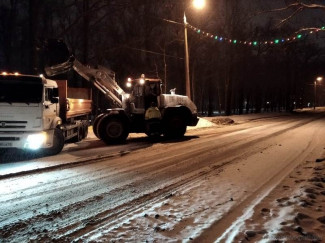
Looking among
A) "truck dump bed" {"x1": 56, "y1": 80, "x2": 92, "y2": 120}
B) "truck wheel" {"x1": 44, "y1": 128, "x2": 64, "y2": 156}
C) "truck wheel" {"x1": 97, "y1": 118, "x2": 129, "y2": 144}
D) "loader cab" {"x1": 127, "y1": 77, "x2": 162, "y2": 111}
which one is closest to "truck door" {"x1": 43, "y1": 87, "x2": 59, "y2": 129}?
"truck wheel" {"x1": 44, "y1": 128, "x2": 64, "y2": 156}

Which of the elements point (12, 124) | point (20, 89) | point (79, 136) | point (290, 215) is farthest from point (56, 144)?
point (290, 215)

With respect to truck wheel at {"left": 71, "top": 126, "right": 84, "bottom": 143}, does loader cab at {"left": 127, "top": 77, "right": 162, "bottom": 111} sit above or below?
above

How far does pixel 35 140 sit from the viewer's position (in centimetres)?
1338

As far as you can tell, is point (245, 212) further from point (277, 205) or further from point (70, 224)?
point (70, 224)

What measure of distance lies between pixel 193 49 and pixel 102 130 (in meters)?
25.6

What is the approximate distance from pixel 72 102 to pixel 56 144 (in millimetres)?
2923

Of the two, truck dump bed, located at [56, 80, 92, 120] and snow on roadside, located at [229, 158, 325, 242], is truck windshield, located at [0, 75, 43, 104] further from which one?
snow on roadside, located at [229, 158, 325, 242]

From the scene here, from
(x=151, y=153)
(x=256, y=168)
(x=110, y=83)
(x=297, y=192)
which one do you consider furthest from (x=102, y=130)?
(x=297, y=192)

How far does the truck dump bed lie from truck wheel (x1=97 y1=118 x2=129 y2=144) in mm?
1185

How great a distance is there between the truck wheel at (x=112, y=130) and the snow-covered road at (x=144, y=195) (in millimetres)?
3335

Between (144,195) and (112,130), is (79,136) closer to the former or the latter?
(112,130)

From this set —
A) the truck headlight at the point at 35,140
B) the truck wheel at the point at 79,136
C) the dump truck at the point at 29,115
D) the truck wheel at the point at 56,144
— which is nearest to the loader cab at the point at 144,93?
the truck wheel at the point at 79,136

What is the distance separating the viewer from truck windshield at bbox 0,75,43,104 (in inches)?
528

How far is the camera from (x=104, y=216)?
22.9 feet
